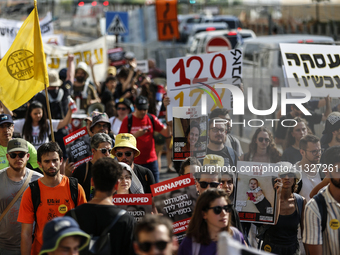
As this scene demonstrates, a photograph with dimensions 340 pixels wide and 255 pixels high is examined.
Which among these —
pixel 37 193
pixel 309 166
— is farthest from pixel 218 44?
pixel 37 193

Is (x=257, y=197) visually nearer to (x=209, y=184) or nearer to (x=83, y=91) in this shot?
(x=209, y=184)

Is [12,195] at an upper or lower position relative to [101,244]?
lower

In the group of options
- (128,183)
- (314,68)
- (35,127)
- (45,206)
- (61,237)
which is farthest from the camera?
(35,127)

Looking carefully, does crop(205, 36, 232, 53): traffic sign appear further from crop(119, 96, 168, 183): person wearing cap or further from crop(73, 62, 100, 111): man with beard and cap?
crop(119, 96, 168, 183): person wearing cap

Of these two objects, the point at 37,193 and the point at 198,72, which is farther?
the point at 198,72

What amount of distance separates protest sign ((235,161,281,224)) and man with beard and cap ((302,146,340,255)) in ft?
1.79

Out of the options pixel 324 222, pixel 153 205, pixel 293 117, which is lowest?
pixel 153 205

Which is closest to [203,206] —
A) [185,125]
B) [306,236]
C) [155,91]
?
[306,236]

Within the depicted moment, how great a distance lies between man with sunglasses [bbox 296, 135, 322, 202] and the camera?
523 centimetres

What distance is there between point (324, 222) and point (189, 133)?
6.70ft

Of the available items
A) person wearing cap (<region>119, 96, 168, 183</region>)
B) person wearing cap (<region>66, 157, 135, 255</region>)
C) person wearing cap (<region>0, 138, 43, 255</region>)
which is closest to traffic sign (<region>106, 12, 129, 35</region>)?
person wearing cap (<region>119, 96, 168, 183</region>)

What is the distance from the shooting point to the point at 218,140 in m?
5.33

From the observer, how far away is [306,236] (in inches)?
163

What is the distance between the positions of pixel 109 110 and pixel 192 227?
5792 mm
